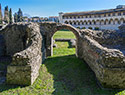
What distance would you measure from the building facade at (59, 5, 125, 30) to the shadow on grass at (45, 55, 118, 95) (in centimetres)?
4068

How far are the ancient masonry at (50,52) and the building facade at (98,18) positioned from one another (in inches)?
1344

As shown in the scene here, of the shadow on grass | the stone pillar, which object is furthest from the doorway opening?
the shadow on grass

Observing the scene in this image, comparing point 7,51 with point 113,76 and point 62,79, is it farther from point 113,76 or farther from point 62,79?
point 113,76

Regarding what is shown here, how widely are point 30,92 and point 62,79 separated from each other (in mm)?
2295

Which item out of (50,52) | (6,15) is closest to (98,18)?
(6,15)

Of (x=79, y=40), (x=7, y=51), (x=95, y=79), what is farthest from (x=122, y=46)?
(x=7, y=51)

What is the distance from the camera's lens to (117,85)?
6.35 meters

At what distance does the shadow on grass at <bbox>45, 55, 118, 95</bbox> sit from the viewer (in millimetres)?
6297

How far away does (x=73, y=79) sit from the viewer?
7.75m

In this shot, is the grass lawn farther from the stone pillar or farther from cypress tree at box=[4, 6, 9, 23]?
cypress tree at box=[4, 6, 9, 23]

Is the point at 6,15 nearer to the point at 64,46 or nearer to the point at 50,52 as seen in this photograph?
the point at 64,46

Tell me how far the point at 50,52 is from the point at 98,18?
4196 centimetres

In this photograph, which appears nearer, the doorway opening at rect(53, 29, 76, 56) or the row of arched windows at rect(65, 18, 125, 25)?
the doorway opening at rect(53, 29, 76, 56)

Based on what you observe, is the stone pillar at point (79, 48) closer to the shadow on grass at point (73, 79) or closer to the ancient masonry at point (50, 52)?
the ancient masonry at point (50, 52)
